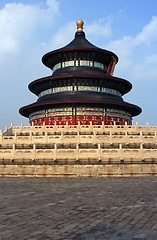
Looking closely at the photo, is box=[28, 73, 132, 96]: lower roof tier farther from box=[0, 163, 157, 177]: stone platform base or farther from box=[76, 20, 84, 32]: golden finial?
box=[0, 163, 157, 177]: stone platform base

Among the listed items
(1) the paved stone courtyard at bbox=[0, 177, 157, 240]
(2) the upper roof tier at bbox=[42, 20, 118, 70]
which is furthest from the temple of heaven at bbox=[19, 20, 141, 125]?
(1) the paved stone courtyard at bbox=[0, 177, 157, 240]

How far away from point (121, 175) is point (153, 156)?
92.8 inches

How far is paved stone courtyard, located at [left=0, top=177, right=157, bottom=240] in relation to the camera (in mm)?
5441

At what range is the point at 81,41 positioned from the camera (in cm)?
4766

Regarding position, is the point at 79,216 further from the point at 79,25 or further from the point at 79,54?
the point at 79,25

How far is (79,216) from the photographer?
697 centimetres

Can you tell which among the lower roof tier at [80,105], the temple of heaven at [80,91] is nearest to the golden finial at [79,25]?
the temple of heaven at [80,91]

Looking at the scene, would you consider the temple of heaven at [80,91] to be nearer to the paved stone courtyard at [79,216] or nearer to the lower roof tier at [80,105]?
the lower roof tier at [80,105]

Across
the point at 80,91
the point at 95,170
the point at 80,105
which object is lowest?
the point at 95,170

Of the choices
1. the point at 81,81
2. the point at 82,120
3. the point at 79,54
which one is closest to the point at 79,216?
the point at 82,120

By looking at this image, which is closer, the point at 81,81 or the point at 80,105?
the point at 80,105

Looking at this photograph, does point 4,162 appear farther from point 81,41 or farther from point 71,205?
point 81,41

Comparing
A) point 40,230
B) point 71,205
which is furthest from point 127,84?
point 40,230

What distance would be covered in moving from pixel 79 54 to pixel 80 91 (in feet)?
23.0
